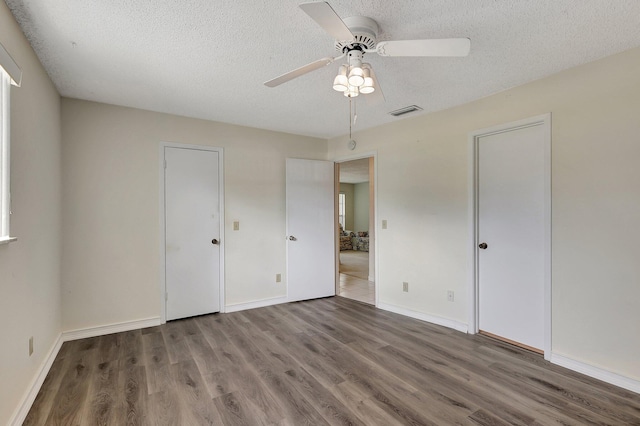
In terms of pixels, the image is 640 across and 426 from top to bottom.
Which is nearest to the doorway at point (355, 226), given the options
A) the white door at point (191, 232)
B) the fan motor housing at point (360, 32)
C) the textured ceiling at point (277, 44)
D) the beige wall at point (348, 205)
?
the beige wall at point (348, 205)

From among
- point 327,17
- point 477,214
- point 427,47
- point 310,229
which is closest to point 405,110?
point 477,214

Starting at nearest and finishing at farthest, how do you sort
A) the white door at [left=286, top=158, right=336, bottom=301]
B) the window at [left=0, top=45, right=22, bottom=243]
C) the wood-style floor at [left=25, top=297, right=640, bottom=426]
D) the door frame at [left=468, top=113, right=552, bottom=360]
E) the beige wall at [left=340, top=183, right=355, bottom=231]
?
the window at [left=0, top=45, right=22, bottom=243], the wood-style floor at [left=25, top=297, right=640, bottom=426], the door frame at [left=468, top=113, right=552, bottom=360], the white door at [left=286, top=158, right=336, bottom=301], the beige wall at [left=340, top=183, right=355, bottom=231]

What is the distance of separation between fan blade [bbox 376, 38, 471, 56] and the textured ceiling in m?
0.24

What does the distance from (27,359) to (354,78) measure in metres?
2.76

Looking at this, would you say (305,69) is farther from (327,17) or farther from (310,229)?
(310,229)

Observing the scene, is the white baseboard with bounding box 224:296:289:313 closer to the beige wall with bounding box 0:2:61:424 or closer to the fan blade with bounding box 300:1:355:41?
the beige wall with bounding box 0:2:61:424

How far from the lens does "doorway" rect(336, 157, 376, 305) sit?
608 cm

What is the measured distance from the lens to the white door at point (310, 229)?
445cm

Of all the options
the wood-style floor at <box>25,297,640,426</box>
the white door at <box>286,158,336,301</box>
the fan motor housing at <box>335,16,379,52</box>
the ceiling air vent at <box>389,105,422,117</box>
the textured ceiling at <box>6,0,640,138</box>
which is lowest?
the wood-style floor at <box>25,297,640,426</box>

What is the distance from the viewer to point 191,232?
3.74 meters

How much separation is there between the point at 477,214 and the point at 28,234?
3.76m

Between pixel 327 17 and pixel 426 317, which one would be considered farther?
pixel 426 317

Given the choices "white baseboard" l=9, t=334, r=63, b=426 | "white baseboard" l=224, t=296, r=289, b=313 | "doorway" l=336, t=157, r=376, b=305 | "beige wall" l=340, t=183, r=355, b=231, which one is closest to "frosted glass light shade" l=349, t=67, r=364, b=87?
"white baseboard" l=9, t=334, r=63, b=426

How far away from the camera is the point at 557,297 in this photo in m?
2.56
